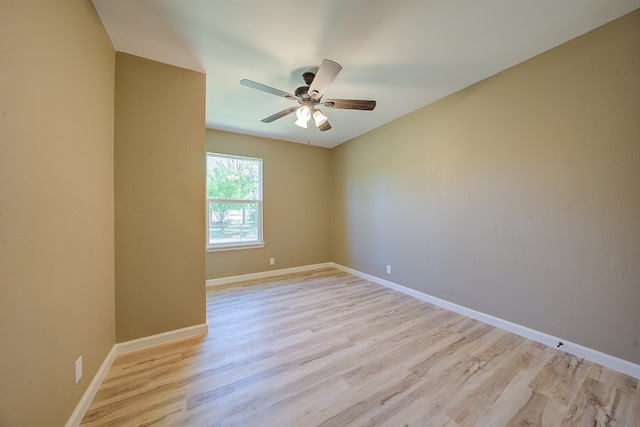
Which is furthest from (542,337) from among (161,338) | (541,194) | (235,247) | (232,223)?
(232,223)

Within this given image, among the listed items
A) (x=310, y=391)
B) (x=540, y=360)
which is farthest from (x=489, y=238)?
(x=310, y=391)

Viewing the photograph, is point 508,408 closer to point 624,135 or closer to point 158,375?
point 624,135

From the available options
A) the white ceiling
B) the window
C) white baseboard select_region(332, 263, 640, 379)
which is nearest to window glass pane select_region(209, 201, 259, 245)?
the window

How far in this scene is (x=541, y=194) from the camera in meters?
2.01

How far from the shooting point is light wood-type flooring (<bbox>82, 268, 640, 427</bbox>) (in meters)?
1.29

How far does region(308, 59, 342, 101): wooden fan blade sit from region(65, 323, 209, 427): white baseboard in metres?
2.46

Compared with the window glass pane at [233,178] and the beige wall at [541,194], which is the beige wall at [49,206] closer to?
the window glass pane at [233,178]

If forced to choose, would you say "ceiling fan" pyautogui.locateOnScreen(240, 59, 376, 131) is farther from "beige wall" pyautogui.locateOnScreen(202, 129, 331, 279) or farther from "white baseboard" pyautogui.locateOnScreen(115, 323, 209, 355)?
"white baseboard" pyautogui.locateOnScreen(115, 323, 209, 355)

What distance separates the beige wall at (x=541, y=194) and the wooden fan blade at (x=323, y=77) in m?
1.69

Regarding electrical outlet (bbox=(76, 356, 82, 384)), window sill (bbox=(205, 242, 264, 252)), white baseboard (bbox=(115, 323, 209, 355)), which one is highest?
window sill (bbox=(205, 242, 264, 252))

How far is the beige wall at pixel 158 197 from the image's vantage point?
1874 mm

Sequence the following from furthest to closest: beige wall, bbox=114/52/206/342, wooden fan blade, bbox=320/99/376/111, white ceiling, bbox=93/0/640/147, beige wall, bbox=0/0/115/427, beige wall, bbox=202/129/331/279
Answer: beige wall, bbox=202/129/331/279 → wooden fan blade, bbox=320/99/376/111 → beige wall, bbox=114/52/206/342 → white ceiling, bbox=93/0/640/147 → beige wall, bbox=0/0/115/427

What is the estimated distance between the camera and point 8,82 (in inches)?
32.9

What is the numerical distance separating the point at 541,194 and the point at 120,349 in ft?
12.8
